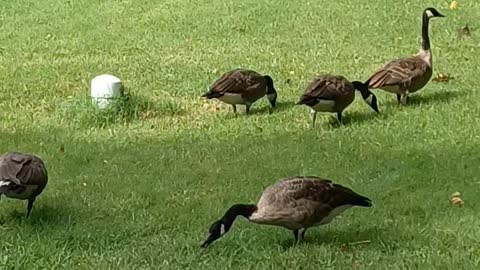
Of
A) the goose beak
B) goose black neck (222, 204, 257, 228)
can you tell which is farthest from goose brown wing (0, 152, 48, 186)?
goose black neck (222, 204, 257, 228)

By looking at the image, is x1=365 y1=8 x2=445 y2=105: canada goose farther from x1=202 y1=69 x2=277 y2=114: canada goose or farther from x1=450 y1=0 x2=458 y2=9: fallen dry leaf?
x1=450 y1=0 x2=458 y2=9: fallen dry leaf

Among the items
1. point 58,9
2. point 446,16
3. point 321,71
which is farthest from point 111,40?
point 446,16

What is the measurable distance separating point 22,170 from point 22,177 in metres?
0.06

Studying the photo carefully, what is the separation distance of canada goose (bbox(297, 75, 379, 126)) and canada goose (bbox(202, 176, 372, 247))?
2435 millimetres

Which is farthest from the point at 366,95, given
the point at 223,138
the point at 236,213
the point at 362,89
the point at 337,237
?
the point at 236,213

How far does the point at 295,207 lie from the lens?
17.9 feet

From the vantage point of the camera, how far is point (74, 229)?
603 centimetres

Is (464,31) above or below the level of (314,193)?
above

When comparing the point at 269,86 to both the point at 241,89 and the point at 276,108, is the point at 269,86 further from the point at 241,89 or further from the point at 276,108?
the point at 241,89

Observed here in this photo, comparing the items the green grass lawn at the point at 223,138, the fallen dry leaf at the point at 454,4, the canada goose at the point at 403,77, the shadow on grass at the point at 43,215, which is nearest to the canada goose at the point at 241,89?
the green grass lawn at the point at 223,138

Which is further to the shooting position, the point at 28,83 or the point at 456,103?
the point at 28,83

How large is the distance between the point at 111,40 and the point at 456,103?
4983 millimetres

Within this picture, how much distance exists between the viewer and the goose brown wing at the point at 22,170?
236 inches

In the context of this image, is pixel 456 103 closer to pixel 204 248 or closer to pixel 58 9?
pixel 204 248
